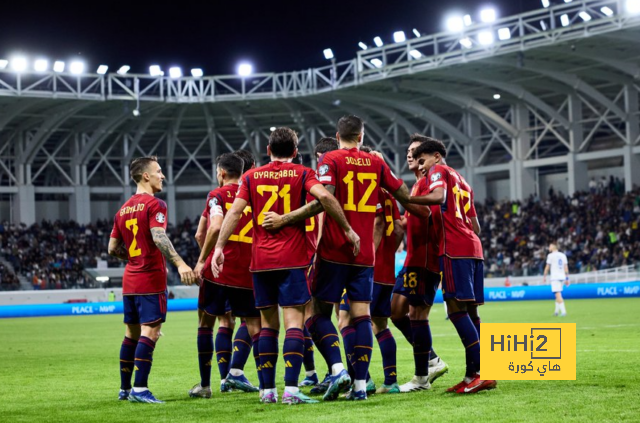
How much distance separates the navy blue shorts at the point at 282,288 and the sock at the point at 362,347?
0.54 metres

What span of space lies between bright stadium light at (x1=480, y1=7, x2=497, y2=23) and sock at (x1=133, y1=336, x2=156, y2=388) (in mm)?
30505

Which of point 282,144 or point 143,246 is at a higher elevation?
point 282,144

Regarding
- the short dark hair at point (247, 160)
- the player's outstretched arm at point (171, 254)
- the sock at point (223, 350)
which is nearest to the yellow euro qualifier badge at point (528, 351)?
the player's outstretched arm at point (171, 254)

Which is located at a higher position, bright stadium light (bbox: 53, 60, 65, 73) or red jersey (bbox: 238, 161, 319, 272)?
bright stadium light (bbox: 53, 60, 65, 73)

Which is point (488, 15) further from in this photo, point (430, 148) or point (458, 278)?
point (458, 278)

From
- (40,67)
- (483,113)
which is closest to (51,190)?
(40,67)

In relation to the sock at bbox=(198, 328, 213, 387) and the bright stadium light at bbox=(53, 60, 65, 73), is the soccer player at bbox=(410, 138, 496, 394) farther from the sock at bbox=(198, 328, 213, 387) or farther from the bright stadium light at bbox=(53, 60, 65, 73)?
the bright stadium light at bbox=(53, 60, 65, 73)

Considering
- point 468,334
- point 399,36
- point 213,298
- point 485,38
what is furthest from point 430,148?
point 399,36

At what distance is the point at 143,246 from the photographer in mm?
8719

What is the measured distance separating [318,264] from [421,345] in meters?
1.45

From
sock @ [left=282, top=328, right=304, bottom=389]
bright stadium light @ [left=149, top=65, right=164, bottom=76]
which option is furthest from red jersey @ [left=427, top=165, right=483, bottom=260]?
bright stadium light @ [left=149, top=65, right=164, bottom=76]

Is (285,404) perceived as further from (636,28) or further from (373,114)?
(373,114)

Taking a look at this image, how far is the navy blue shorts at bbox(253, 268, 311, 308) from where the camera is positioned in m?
7.86

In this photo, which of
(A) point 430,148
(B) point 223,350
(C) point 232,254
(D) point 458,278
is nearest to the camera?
(D) point 458,278
